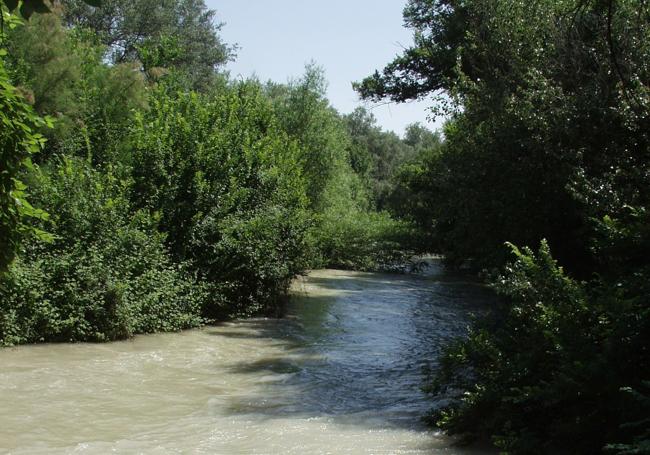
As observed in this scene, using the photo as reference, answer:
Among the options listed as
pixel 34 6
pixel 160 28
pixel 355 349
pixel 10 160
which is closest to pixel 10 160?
pixel 10 160

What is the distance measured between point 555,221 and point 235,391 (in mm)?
6375

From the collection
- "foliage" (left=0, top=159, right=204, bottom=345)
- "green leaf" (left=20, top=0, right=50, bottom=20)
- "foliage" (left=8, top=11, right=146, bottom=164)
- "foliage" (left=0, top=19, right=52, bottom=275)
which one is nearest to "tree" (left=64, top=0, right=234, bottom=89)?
"foliage" (left=8, top=11, right=146, bottom=164)

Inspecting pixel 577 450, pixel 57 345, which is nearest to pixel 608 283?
pixel 577 450

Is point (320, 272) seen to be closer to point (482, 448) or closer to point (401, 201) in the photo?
point (401, 201)

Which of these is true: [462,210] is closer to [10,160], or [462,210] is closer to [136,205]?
[136,205]

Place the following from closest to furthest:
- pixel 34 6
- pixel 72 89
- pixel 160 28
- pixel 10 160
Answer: pixel 34 6, pixel 10 160, pixel 72 89, pixel 160 28

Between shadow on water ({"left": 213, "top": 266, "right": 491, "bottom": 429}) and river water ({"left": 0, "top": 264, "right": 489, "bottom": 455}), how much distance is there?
0.03m

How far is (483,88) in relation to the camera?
14.8 meters

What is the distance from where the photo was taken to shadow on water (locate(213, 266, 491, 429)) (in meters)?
9.38

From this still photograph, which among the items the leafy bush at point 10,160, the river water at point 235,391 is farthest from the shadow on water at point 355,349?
the leafy bush at point 10,160

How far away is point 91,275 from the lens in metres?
12.6

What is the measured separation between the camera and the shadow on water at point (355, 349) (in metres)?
9.38

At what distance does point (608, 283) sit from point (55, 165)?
11.7 meters

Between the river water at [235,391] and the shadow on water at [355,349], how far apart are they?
3 cm
